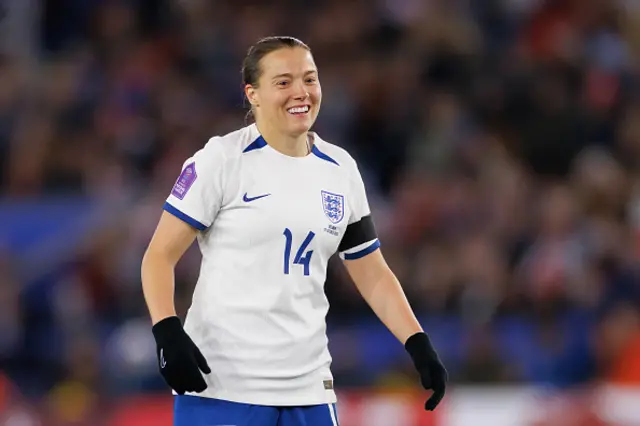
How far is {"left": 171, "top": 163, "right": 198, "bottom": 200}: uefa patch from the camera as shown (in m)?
4.51

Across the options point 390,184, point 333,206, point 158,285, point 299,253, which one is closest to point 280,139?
point 333,206

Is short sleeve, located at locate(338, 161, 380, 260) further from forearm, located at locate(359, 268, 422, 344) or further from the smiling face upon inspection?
the smiling face

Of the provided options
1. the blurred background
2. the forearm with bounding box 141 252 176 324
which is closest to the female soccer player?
the forearm with bounding box 141 252 176 324

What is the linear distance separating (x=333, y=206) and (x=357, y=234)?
0.25 metres

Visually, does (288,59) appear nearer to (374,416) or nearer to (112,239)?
(374,416)

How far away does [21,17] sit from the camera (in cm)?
1134

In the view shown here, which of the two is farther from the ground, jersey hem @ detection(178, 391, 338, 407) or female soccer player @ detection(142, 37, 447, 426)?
female soccer player @ detection(142, 37, 447, 426)

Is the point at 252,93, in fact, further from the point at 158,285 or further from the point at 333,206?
the point at 158,285

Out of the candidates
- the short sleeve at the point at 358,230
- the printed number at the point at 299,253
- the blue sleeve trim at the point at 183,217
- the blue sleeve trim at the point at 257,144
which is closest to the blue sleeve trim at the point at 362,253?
the short sleeve at the point at 358,230

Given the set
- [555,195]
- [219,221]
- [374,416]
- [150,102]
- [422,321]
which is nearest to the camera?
[219,221]

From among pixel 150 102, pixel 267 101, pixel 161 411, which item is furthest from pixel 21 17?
pixel 267 101

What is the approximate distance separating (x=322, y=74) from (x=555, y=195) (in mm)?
2553

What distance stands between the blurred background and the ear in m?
3.84

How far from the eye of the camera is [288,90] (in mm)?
4617
